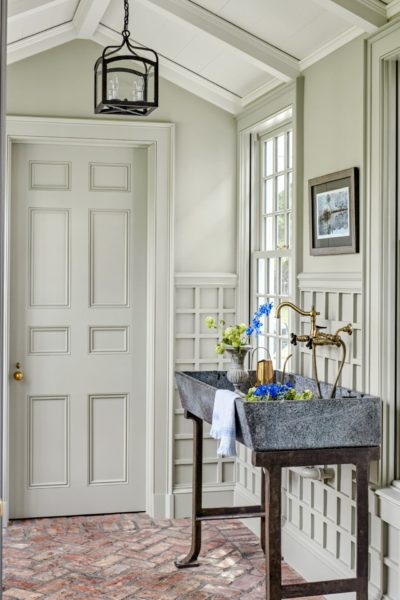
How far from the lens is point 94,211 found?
5.01 m

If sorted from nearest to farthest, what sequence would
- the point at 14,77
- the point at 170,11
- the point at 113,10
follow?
the point at 170,11 < the point at 113,10 < the point at 14,77

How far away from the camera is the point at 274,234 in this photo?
4723 mm

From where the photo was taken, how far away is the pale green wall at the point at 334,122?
345 centimetres

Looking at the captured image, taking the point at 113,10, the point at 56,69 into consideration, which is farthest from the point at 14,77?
the point at 113,10

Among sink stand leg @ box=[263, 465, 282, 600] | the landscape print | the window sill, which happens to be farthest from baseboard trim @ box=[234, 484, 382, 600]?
→ the landscape print

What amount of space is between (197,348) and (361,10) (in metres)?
2.50

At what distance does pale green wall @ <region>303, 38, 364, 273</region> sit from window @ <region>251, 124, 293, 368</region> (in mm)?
397

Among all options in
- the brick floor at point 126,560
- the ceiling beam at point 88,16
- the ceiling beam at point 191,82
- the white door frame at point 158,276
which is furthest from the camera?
the white door frame at point 158,276

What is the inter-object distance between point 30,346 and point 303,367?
184 centimetres

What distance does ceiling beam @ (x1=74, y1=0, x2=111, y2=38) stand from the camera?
166 inches

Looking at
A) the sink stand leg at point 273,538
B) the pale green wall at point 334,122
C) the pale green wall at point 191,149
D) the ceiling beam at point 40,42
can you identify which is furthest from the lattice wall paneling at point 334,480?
the ceiling beam at point 40,42

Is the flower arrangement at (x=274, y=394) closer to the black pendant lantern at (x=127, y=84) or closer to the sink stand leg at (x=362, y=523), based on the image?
the sink stand leg at (x=362, y=523)

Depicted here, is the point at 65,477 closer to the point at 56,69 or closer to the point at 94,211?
the point at 94,211

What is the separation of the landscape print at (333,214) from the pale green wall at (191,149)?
1338 millimetres
